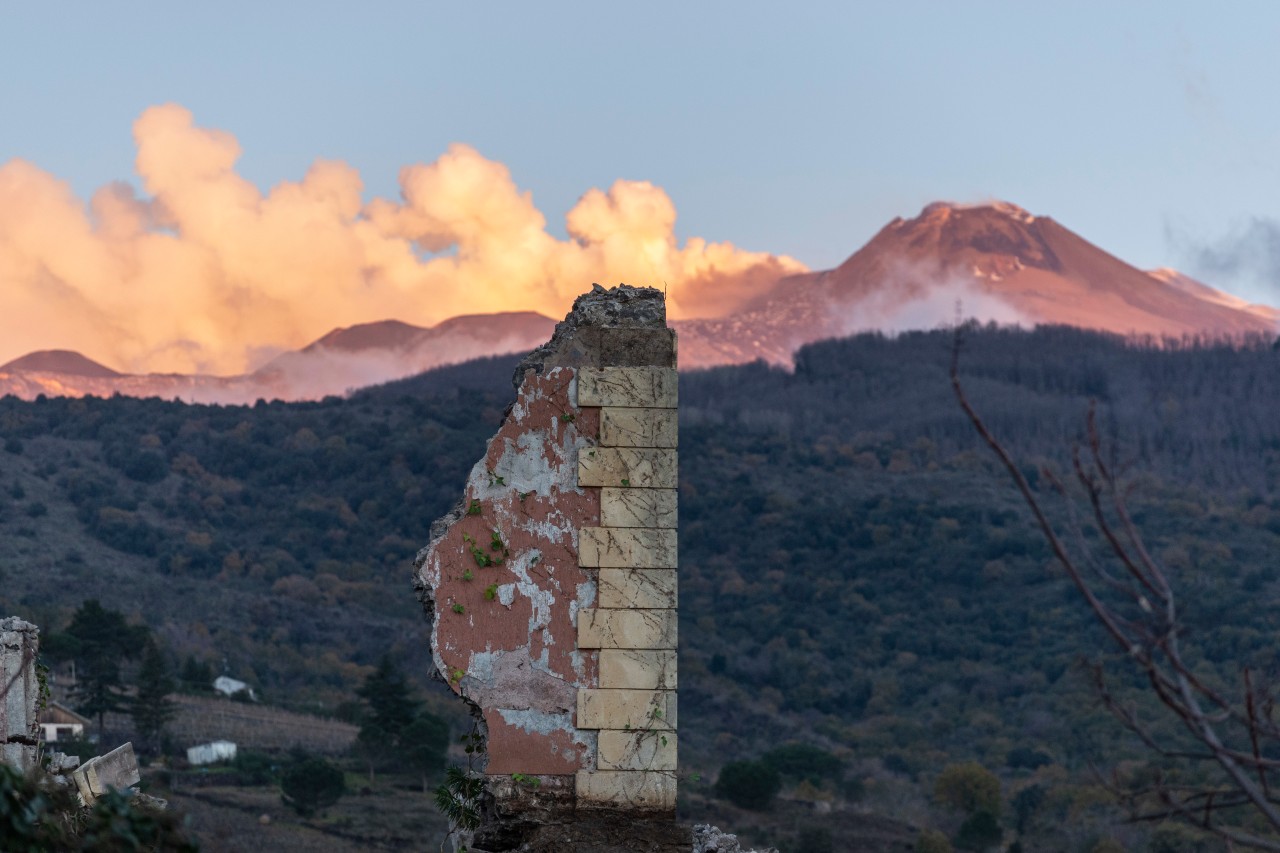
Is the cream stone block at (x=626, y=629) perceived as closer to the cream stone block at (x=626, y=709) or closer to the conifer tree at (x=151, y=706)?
the cream stone block at (x=626, y=709)

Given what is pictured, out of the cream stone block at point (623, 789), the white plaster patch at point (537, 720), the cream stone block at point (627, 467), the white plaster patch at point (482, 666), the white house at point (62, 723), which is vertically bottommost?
the white house at point (62, 723)

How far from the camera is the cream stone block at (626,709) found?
7953 mm

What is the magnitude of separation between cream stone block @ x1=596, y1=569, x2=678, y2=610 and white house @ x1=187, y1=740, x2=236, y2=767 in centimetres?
3141

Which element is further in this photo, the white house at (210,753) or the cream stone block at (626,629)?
the white house at (210,753)

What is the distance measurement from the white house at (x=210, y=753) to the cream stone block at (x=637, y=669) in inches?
1237

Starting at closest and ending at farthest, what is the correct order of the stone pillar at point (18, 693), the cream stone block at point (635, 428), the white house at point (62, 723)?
the cream stone block at point (635, 428) → the stone pillar at point (18, 693) → the white house at point (62, 723)

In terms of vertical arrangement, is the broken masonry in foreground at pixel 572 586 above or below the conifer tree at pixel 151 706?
above

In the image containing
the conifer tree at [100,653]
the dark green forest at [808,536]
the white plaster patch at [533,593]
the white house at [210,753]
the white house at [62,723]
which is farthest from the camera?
the dark green forest at [808,536]

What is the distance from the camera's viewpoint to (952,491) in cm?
7525

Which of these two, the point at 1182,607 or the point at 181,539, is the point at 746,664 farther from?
the point at 1182,607

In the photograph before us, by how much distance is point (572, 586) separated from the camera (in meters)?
8.07

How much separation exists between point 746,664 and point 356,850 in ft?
90.7

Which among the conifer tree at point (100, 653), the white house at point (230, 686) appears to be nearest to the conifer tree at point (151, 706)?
the conifer tree at point (100, 653)

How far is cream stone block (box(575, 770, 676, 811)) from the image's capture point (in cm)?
793
